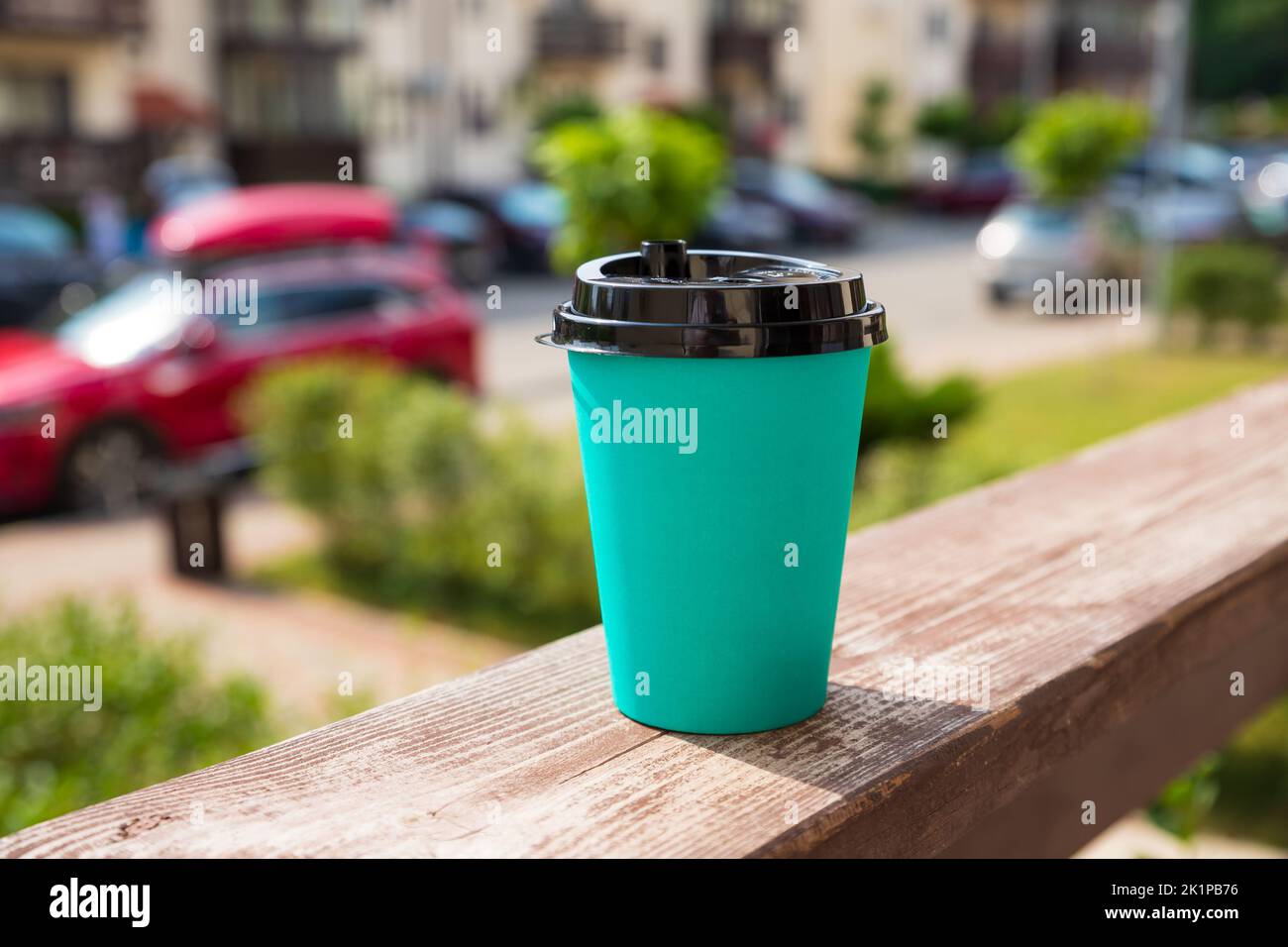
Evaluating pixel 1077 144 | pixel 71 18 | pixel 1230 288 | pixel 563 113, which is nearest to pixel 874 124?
pixel 563 113

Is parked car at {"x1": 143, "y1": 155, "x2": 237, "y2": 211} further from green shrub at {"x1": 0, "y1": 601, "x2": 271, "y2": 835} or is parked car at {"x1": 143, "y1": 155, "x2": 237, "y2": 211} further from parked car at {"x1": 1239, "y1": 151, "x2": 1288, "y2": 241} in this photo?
green shrub at {"x1": 0, "y1": 601, "x2": 271, "y2": 835}

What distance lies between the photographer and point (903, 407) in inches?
285

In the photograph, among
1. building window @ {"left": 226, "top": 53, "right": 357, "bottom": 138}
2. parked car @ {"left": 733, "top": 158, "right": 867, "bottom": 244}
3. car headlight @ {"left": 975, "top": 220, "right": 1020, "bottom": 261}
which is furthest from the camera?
building window @ {"left": 226, "top": 53, "right": 357, "bottom": 138}

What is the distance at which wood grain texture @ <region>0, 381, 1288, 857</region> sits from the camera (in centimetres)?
123

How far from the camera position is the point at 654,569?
4.60ft

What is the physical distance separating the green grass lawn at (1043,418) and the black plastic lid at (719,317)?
197 inches

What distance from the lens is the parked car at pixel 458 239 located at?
20750mm

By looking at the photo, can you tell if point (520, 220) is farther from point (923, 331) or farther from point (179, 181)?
point (923, 331)

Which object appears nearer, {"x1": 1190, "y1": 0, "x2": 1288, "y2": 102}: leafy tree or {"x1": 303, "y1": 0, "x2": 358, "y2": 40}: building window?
{"x1": 303, "y1": 0, "x2": 358, "y2": 40}: building window

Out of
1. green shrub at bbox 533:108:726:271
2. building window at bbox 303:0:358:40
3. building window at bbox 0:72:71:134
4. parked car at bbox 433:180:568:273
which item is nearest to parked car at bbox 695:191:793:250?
parked car at bbox 433:180:568:273

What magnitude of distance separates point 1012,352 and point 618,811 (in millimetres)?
14186

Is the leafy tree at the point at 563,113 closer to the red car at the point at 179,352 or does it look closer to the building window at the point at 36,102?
the building window at the point at 36,102

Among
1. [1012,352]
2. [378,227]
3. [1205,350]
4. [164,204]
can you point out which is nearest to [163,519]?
[378,227]

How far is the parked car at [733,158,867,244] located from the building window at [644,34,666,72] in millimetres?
9029
